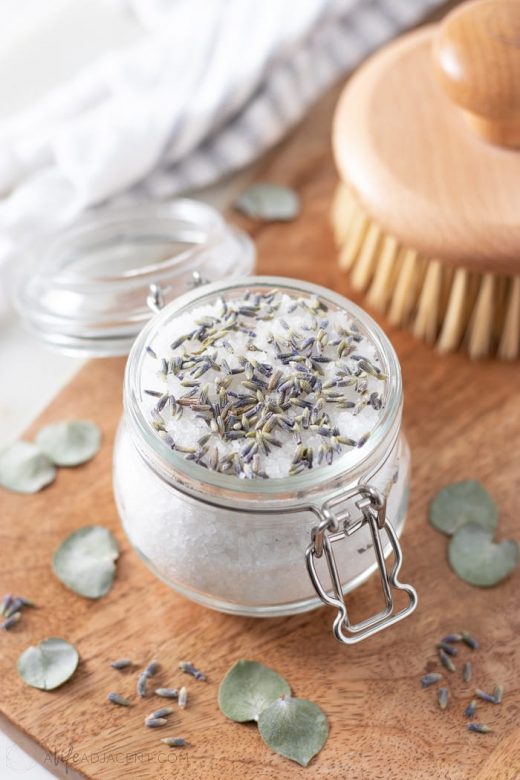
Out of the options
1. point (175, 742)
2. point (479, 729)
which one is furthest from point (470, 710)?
point (175, 742)

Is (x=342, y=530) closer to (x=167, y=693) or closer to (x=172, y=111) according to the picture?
(x=167, y=693)

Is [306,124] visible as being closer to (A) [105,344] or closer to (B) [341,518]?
(A) [105,344]

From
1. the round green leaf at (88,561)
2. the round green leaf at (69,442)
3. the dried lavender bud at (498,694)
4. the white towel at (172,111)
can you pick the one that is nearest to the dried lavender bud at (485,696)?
the dried lavender bud at (498,694)

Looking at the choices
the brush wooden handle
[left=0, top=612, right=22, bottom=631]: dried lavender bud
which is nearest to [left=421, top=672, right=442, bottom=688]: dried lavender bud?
[left=0, top=612, right=22, bottom=631]: dried lavender bud

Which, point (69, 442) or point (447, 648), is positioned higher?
point (69, 442)

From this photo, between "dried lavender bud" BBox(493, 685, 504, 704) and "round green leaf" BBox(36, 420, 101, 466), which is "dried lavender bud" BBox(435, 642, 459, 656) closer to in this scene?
"dried lavender bud" BBox(493, 685, 504, 704)

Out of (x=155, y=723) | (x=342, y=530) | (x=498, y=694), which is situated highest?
(x=342, y=530)

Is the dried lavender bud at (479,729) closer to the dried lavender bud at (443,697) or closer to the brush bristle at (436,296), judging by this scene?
the dried lavender bud at (443,697)
